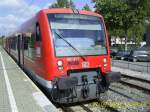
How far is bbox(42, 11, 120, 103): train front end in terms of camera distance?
10.4 metres

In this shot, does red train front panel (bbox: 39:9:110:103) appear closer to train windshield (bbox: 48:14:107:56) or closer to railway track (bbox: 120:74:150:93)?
train windshield (bbox: 48:14:107:56)

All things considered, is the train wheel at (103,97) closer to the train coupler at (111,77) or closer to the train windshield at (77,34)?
the train coupler at (111,77)

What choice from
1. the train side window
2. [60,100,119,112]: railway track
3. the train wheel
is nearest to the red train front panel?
[60,100,119,112]: railway track

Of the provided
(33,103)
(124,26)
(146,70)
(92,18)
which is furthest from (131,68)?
(124,26)

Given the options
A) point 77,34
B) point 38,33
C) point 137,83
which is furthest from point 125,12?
point 77,34

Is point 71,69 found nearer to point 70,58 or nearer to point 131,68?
point 70,58

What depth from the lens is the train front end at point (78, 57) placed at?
10414mm

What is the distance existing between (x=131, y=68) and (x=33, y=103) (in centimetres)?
1446

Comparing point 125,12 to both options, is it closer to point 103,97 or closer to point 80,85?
point 103,97

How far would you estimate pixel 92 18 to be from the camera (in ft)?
37.8

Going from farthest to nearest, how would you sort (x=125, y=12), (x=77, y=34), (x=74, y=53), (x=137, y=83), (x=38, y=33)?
(x=125, y=12), (x=137, y=83), (x=38, y=33), (x=77, y=34), (x=74, y=53)

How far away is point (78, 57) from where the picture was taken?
10828 mm

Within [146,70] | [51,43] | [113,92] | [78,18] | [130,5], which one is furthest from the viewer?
[130,5]

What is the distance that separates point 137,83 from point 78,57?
6165 mm
